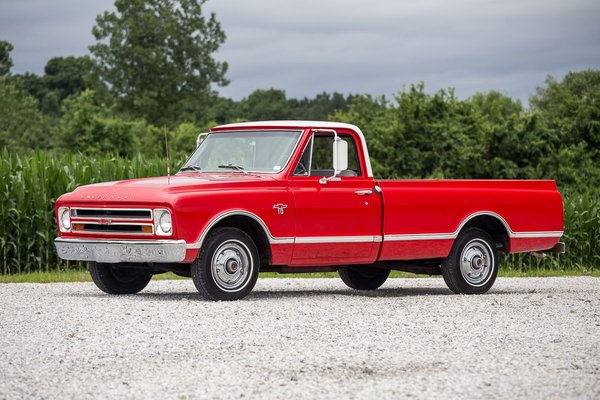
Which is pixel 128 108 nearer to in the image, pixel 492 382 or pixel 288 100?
pixel 288 100

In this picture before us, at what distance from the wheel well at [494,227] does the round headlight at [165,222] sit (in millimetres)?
4558

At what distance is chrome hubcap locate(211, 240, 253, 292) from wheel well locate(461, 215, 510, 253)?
11.9 feet

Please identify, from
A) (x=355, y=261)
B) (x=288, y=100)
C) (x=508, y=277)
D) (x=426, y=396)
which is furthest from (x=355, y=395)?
(x=288, y=100)

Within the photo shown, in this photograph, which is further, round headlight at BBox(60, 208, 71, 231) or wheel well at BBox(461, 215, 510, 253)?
wheel well at BBox(461, 215, 510, 253)

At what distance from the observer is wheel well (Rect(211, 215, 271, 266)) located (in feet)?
40.4

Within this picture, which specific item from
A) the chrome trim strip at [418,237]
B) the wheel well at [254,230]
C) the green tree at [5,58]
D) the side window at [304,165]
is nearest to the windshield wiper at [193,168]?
the wheel well at [254,230]

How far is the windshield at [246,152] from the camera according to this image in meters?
12.9

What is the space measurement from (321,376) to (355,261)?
18.3 feet

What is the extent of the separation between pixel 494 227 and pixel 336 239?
297 cm

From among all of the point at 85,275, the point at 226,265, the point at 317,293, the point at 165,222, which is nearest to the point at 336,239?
the point at 317,293

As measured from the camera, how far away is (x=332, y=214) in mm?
12930

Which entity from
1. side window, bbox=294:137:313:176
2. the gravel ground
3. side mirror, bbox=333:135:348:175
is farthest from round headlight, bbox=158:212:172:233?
side mirror, bbox=333:135:348:175

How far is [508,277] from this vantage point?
19000 millimetres

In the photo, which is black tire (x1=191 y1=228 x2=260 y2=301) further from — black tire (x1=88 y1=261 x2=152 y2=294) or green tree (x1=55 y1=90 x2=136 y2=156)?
green tree (x1=55 y1=90 x2=136 y2=156)
